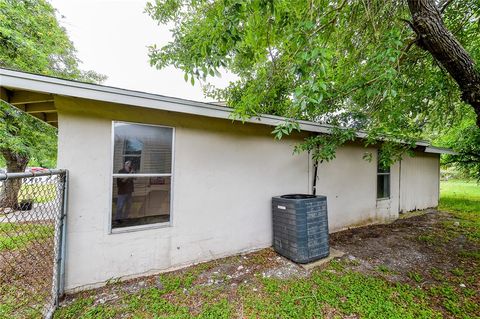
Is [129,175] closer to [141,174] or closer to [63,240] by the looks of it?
[141,174]

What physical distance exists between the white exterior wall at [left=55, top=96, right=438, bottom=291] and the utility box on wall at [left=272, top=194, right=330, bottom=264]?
534 mm

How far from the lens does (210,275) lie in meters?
3.25

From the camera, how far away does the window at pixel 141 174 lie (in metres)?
3.02

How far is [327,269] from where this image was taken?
11.3 feet

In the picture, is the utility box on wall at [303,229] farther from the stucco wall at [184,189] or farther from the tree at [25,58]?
the tree at [25,58]

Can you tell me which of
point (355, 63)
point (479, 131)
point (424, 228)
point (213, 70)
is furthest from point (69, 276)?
point (479, 131)

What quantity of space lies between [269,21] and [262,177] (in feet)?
8.61

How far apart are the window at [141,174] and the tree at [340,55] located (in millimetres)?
1153

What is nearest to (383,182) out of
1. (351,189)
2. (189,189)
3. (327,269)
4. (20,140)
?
(351,189)

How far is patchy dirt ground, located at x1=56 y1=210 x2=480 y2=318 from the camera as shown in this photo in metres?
2.66

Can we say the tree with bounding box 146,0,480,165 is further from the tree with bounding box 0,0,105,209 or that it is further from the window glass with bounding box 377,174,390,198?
the tree with bounding box 0,0,105,209

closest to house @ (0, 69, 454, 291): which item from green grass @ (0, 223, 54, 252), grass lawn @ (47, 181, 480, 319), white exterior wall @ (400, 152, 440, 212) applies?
grass lawn @ (47, 181, 480, 319)

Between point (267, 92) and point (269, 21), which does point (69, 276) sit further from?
point (269, 21)

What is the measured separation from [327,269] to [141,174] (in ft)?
10.7
